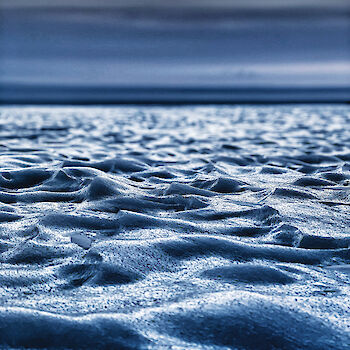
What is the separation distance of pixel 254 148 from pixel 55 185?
4.84 m

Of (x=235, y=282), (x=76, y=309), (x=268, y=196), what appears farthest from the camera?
(x=268, y=196)

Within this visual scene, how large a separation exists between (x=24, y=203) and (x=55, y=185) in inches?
29.8

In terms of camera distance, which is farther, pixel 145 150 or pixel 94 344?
pixel 145 150

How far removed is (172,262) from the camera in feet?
8.75

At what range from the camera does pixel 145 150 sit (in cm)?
846

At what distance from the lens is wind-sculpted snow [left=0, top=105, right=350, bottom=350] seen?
6.19ft

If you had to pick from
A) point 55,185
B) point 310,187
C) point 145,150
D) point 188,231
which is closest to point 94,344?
point 188,231

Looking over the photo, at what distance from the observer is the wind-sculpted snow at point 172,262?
6.19ft

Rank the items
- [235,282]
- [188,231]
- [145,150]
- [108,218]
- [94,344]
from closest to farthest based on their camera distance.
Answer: [94,344] → [235,282] → [188,231] → [108,218] → [145,150]

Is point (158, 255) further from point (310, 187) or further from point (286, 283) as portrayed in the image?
point (310, 187)

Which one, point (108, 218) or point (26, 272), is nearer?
Answer: point (26, 272)

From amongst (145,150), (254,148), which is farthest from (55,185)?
(254,148)

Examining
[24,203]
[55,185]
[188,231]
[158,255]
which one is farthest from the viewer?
[55,185]

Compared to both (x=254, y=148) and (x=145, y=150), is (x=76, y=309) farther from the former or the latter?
(x=254, y=148)
